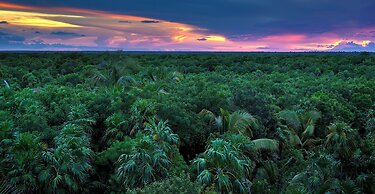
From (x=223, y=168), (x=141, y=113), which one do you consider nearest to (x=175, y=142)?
(x=223, y=168)

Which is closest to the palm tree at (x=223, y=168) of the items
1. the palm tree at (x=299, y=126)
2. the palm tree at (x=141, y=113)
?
the palm tree at (x=141, y=113)

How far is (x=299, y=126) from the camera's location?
99.5ft

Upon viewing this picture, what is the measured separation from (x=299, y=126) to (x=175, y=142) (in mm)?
13849

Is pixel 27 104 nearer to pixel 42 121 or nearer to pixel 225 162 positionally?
pixel 42 121

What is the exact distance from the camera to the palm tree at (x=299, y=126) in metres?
28.5

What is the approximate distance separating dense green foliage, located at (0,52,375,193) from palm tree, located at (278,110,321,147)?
0.27 feet

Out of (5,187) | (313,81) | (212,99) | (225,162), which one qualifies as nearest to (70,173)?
(5,187)

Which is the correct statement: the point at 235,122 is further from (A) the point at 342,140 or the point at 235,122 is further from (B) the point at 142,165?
(B) the point at 142,165

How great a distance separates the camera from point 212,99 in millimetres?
27875

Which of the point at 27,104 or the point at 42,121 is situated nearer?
the point at 42,121

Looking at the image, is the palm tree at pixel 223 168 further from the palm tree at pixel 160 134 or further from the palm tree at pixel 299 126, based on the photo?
the palm tree at pixel 299 126

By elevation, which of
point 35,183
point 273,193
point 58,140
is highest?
point 58,140

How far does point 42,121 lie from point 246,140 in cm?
1109

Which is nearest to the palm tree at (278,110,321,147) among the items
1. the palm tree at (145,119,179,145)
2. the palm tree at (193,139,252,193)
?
the palm tree at (193,139,252,193)
